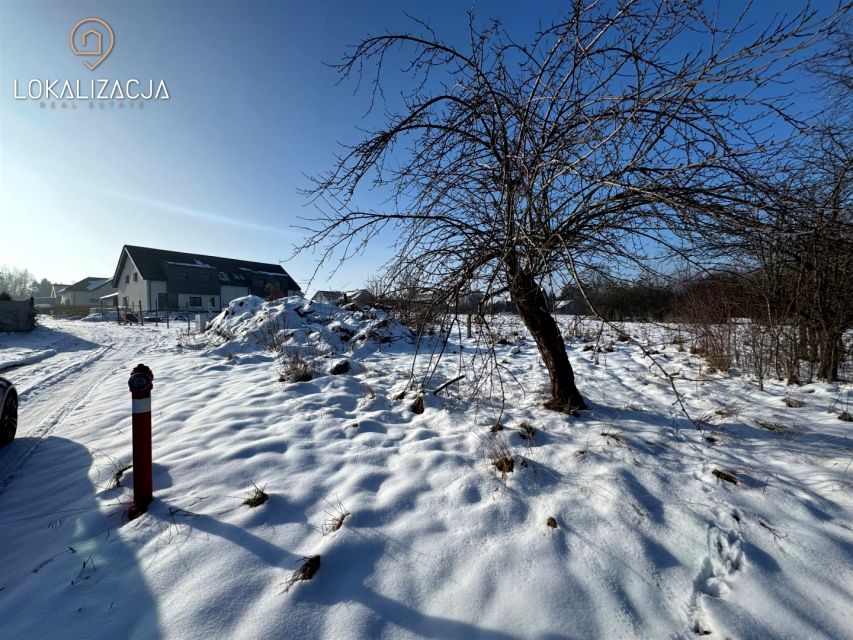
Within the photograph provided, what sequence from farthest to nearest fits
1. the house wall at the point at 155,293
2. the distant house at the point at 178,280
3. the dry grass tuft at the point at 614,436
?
1. the distant house at the point at 178,280
2. the house wall at the point at 155,293
3. the dry grass tuft at the point at 614,436

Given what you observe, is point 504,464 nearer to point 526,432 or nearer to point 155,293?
point 526,432

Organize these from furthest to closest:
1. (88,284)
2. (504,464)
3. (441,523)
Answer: (88,284) → (504,464) → (441,523)

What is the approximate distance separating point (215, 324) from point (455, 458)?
12.1m

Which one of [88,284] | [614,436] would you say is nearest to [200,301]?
[88,284]

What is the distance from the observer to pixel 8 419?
364 centimetres

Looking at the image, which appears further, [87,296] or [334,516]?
[87,296]

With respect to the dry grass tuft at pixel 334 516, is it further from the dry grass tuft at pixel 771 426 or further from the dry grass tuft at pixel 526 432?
the dry grass tuft at pixel 771 426

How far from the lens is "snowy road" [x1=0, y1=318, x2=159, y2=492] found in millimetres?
3691

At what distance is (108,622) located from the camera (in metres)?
1.57

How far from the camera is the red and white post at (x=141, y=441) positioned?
2344 millimetres

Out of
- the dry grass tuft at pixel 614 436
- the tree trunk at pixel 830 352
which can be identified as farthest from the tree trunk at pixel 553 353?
the tree trunk at pixel 830 352

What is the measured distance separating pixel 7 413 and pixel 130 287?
36.0m

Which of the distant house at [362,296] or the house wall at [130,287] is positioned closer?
the distant house at [362,296]

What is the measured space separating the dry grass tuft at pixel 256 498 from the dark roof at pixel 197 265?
27.5m
